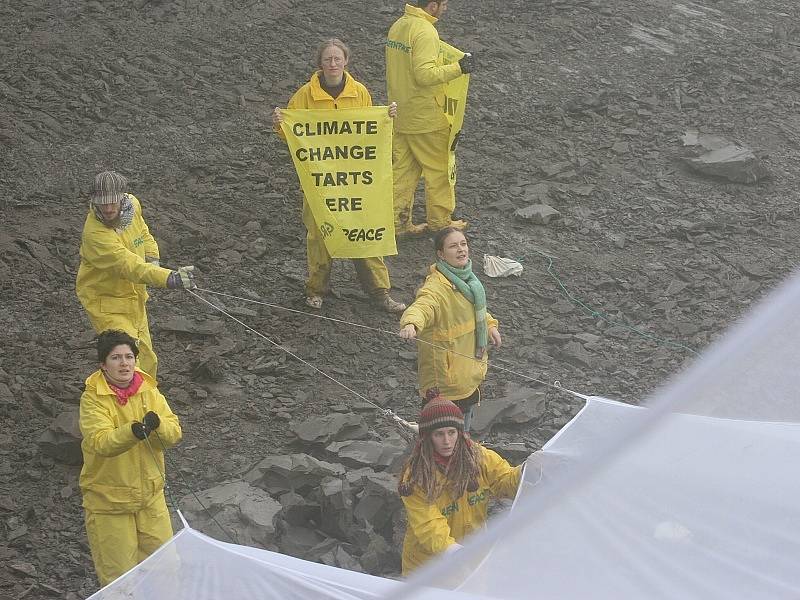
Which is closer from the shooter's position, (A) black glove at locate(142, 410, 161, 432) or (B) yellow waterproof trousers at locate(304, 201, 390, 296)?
(A) black glove at locate(142, 410, 161, 432)

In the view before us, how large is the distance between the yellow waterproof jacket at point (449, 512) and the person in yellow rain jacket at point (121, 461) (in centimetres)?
122

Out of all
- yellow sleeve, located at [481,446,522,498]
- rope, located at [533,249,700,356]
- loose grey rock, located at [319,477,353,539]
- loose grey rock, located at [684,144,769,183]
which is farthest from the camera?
loose grey rock, located at [684,144,769,183]

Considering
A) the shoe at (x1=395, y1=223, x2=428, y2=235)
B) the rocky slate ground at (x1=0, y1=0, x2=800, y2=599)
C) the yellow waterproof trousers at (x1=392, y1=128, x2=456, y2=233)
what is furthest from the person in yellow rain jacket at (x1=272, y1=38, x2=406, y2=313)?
the shoe at (x1=395, y1=223, x2=428, y2=235)

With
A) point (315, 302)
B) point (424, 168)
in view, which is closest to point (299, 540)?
point (315, 302)

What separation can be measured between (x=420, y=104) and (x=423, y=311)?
3.39m

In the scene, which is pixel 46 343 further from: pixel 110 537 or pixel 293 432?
pixel 110 537

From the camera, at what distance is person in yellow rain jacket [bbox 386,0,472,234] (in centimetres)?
873

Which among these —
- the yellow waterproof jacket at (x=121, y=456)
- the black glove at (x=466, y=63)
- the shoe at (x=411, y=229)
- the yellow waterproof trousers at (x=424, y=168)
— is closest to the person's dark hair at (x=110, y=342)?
the yellow waterproof jacket at (x=121, y=456)

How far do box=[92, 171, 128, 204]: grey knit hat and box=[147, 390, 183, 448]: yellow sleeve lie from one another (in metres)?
1.36

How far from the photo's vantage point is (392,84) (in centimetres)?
907

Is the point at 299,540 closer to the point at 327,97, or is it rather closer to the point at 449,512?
the point at 449,512

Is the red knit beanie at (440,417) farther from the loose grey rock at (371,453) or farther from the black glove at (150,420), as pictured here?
the loose grey rock at (371,453)

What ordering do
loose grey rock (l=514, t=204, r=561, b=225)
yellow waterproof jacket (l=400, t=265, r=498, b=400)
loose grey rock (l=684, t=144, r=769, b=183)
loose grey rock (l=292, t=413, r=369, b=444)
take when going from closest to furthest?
1. yellow waterproof jacket (l=400, t=265, r=498, b=400)
2. loose grey rock (l=292, t=413, r=369, b=444)
3. loose grey rock (l=514, t=204, r=561, b=225)
4. loose grey rock (l=684, t=144, r=769, b=183)

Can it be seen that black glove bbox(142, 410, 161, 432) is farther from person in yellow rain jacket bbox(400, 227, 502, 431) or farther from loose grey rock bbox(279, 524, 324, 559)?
person in yellow rain jacket bbox(400, 227, 502, 431)
